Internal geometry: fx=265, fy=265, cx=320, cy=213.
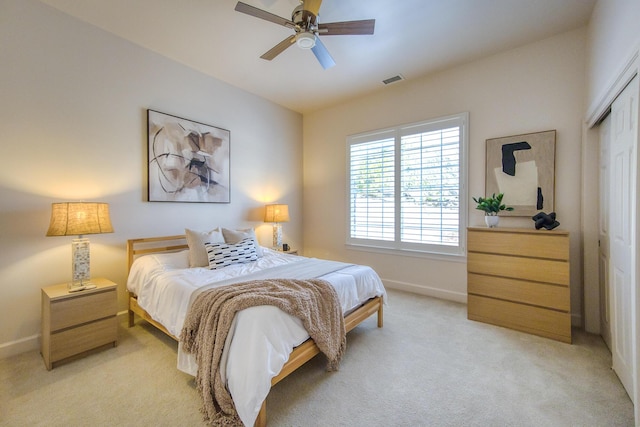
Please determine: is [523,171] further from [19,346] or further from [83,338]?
[19,346]

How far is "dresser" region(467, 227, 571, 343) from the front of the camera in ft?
8.18

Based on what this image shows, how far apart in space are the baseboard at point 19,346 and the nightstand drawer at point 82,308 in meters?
0.62

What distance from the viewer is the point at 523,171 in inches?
119

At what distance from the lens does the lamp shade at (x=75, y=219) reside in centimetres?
215

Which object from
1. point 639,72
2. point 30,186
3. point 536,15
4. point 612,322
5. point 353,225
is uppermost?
point 536,15

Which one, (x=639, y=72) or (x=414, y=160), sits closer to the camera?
(x=639, y=72)

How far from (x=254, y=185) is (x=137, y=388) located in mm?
2934

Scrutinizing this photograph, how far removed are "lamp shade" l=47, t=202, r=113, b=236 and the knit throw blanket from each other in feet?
3.93

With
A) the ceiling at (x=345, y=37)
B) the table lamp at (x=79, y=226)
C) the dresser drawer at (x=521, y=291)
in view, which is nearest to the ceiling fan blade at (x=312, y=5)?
the ceiling at (x=345, y=37)

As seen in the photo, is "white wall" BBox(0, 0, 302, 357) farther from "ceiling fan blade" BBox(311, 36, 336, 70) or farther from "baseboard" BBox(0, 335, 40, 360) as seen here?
"ceiling fan blade" BBox(311, 36, 336, 70)

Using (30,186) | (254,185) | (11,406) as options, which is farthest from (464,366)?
(30,186)

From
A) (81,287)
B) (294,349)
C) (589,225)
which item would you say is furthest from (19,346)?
(589,225)

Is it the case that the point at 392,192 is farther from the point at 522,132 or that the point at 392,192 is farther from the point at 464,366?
the point at 464,366

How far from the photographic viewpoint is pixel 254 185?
426cm
